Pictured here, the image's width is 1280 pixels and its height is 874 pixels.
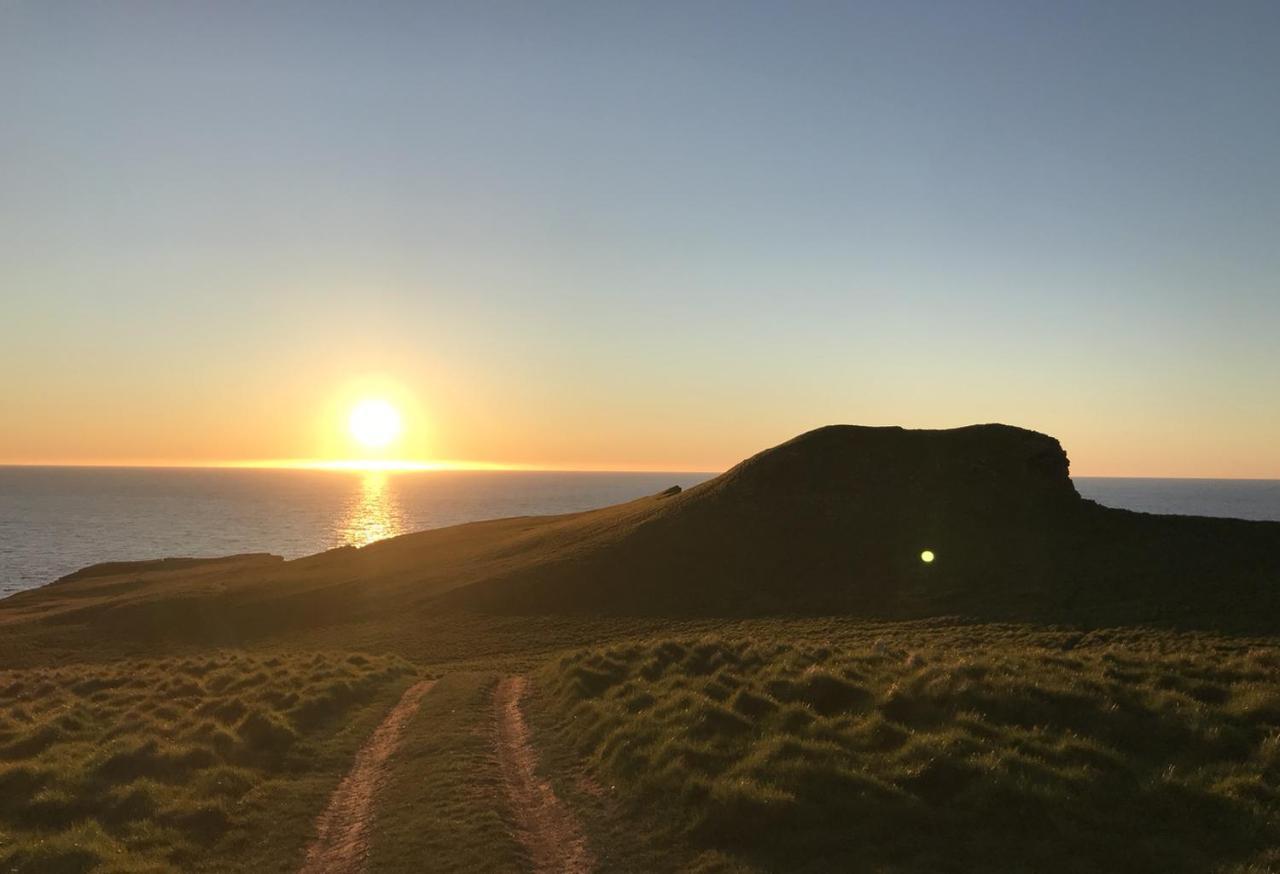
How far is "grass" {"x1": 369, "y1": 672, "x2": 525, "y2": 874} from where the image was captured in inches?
590

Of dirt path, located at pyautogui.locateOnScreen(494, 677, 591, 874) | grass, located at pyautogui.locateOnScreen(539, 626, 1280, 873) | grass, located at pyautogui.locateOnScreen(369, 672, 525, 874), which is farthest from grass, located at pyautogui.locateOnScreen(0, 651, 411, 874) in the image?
grass, located at pyautogui.locateOnScreen(539, 626, 1280, 873)

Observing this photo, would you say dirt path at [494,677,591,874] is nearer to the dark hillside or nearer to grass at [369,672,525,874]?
grass at [369,672,525,874]

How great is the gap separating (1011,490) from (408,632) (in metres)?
57.1

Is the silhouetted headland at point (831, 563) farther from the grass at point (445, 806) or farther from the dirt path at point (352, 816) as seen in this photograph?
the dirt path at point (352, 816)

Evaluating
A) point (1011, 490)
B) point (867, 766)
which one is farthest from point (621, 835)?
point (1011, 490)

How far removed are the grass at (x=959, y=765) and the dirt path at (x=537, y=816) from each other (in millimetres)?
797

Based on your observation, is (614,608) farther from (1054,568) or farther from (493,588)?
(1054,568)

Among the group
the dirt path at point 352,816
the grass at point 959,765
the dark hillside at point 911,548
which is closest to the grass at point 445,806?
the dirt path at point 352,816

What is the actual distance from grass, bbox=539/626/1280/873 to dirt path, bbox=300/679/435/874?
16.1ft

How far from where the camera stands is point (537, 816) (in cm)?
1720

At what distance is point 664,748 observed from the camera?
747 inches

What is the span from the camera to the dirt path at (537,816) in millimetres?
14836

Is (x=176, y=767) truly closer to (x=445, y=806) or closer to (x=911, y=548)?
(x=445, y=806)

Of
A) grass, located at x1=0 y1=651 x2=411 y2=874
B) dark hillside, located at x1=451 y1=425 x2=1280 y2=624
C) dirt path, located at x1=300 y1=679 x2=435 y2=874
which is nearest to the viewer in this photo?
dirt path, located at x1=300 y1=679 x2=435 y2=874
